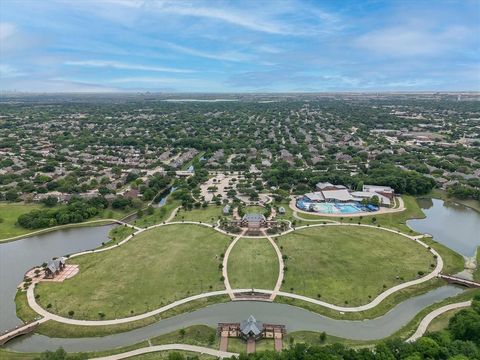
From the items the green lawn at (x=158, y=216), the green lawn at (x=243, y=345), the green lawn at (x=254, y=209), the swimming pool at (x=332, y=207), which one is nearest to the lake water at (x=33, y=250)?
the green lawn at (x=158, y=216)

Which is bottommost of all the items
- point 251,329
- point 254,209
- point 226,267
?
point 226,267

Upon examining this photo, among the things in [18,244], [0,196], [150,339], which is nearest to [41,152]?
[0,196]

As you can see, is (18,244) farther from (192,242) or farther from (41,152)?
(41,152)

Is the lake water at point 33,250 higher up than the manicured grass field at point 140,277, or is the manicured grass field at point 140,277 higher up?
the manicured grass field at point 140,277

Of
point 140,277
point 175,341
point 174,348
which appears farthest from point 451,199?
point 174,348

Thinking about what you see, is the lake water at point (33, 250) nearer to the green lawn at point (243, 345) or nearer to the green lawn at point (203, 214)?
the green lawn at point (203, 214)

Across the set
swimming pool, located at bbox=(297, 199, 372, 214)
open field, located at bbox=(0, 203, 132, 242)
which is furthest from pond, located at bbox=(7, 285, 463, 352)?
open field, located at bbox=(0, 203, 132, 242)

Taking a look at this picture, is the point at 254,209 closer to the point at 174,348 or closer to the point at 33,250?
the point at 174,348
